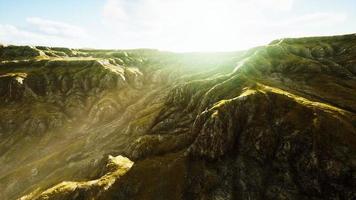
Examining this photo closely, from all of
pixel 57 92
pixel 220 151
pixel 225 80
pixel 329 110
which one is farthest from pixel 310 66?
pixel 57 92

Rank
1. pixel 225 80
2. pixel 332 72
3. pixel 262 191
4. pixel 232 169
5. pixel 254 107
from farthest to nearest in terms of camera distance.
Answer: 1. pixel 332 72
2. pixel 225 80
3. pixel 254 107
4. pixel 232 169
5. pixel 262 191

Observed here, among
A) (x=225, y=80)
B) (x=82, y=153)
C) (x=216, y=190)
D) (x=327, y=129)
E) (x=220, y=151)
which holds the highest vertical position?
(x=225, y=80)

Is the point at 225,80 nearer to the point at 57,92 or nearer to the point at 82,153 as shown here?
the point at 82,153

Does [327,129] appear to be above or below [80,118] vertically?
above

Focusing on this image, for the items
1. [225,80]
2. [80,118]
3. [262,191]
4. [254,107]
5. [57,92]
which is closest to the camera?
[262,191]

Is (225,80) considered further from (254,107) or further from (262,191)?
(262,191)

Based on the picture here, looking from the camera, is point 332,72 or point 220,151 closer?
point 220,151

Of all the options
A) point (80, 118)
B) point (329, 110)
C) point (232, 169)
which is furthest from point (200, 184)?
point (80, 118)
